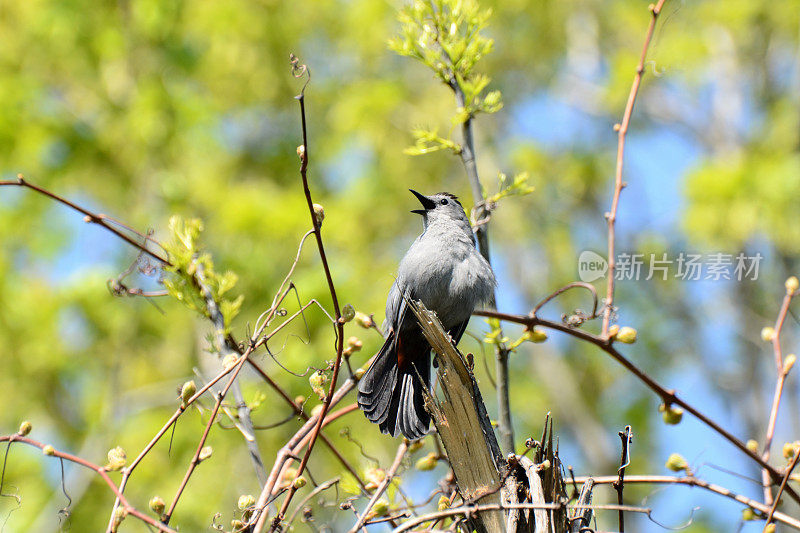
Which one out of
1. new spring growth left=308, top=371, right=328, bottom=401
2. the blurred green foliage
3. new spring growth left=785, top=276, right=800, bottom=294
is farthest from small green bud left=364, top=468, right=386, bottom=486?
the blurred green foliage

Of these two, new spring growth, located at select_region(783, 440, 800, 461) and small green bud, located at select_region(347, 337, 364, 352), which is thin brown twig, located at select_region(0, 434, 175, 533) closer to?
small green bud, located at select_region(347, 337, 364, 352)

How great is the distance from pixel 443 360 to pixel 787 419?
6.74 m

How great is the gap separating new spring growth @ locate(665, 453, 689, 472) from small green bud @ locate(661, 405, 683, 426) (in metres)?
0.14

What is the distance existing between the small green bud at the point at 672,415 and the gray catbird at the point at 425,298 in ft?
3.25

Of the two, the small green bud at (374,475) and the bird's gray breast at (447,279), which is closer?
the small green bud at (374,475)

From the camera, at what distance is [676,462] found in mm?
1994

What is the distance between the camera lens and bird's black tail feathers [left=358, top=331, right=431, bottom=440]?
2.73 metres

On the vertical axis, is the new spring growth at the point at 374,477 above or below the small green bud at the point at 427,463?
below

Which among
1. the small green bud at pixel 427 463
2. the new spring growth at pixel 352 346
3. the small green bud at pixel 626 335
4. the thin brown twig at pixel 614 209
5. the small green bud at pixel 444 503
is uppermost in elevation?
the thin brown twig at pixel 614 209

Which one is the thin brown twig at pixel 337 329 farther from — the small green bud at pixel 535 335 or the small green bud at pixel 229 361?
the small green bud at pixel 535 335

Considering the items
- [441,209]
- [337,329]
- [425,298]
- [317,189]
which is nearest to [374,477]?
[337,329]

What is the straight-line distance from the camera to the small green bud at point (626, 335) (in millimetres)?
2071

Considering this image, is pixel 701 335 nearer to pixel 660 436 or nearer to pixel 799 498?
pixel 660 436

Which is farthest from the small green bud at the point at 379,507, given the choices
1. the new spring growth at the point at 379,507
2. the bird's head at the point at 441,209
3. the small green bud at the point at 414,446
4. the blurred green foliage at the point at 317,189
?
the blurred green foliage at the point at 317,189
